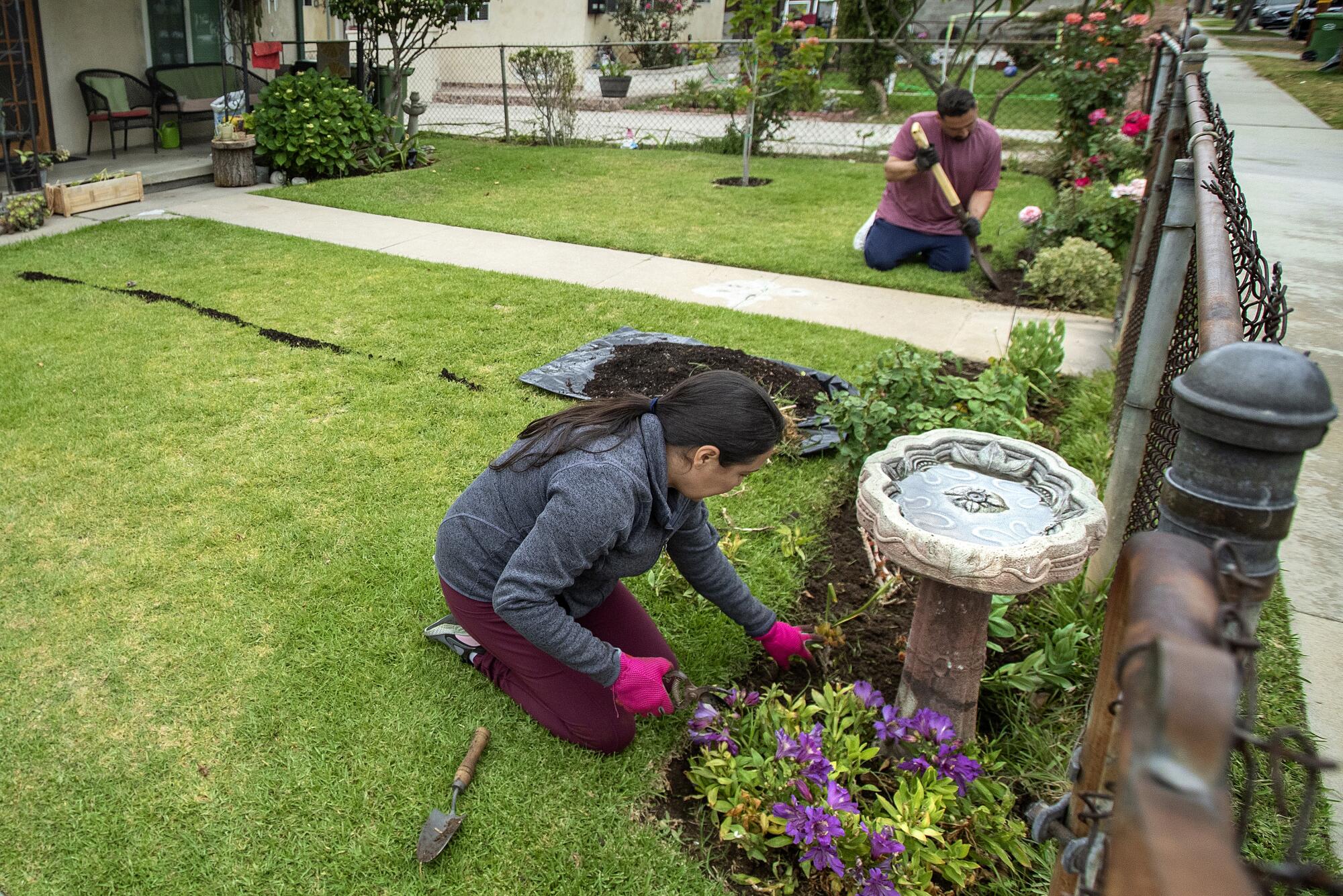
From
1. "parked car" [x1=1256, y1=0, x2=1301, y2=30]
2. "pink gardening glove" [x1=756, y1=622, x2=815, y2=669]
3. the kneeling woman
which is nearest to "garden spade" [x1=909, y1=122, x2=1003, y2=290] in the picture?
"pink gardening glove" [x1=756, y1=622, x2=815, y2=669]

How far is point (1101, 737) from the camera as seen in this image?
1.13m

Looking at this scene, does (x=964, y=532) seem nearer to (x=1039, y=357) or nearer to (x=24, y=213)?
(x=1039, y=357)

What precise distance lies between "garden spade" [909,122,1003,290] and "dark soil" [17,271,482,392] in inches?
145

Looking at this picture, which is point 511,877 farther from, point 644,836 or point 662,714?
point 662,714

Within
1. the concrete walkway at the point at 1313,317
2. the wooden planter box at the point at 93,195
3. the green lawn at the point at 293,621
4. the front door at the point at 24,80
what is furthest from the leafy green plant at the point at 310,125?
the concrete walkway at the point at 1313,317

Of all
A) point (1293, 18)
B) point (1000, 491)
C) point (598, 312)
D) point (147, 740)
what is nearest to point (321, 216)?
point (598, 312)

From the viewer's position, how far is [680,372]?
467 centimetres

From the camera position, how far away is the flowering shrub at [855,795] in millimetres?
2041

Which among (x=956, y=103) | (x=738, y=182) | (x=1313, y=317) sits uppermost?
(x=956, y=103)

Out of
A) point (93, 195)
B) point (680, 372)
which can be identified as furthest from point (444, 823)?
point (93, 195)

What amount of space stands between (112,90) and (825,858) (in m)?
11.4

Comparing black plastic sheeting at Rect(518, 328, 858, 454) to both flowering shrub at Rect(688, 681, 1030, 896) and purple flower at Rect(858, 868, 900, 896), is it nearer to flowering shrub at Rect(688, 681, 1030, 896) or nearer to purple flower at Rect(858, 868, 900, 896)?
flowering shrub at Rect(688, 681, 1030, 896)

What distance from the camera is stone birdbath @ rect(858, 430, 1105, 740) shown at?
2104 millimetres

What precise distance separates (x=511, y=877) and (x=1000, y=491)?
61.8 inches
